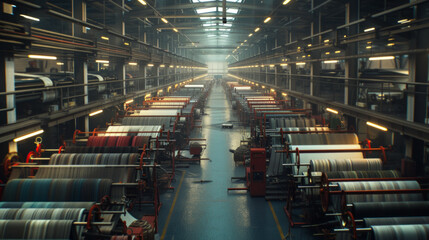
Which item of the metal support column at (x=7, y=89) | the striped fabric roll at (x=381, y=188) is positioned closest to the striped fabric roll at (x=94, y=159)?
the metal support column at (x=7, y=89)

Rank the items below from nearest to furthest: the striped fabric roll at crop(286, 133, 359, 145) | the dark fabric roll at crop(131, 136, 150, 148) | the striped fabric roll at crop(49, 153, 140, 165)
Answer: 1. the striped fabric roll at crop(49, 153, 140, 165)
2. the dark fabric roll at crop(131, 136, 150, 148)
3. the striped fabric roll at crop(286, 133, 359, 145)

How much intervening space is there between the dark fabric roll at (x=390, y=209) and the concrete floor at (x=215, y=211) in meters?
3.31

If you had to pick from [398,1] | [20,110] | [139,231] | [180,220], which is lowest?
[180,220]

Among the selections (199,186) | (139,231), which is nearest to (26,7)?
(139,231)

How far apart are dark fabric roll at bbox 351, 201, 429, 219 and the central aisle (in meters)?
3.60

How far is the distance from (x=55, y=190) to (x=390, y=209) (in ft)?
24.5

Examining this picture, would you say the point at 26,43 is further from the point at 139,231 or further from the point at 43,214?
the point at 139,231

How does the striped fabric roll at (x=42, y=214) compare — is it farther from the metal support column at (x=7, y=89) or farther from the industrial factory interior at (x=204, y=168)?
the metal support column at (x=7, y=89)

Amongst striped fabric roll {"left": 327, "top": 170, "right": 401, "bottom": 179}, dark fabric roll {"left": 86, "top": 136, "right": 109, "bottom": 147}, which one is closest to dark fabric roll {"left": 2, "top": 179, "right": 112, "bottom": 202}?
dark fabric roll {"left": 86, "top": 136, "right": 109, "bottom": 147}

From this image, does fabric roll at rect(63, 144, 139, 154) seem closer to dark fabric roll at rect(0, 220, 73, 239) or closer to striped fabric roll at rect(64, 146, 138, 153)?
striped fabric roll at rect(64, 146, 138, 153)

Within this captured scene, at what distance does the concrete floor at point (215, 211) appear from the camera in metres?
10.5

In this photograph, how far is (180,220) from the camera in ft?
37.5

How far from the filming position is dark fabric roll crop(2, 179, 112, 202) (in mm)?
7844

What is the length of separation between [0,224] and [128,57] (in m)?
16.5
